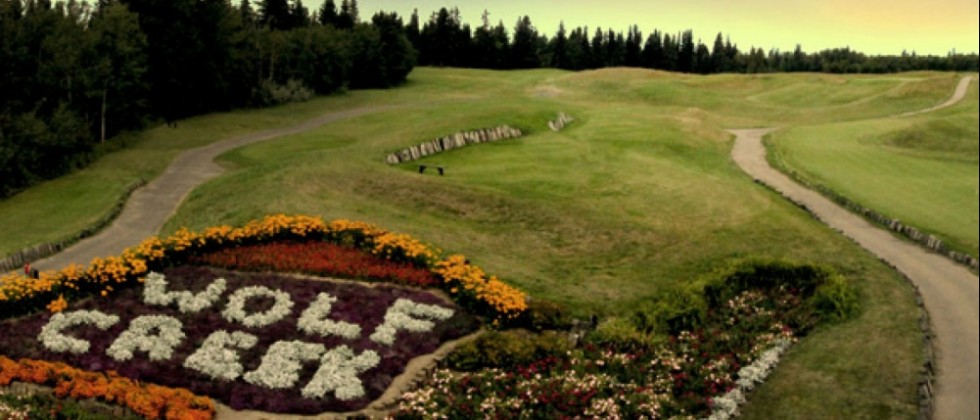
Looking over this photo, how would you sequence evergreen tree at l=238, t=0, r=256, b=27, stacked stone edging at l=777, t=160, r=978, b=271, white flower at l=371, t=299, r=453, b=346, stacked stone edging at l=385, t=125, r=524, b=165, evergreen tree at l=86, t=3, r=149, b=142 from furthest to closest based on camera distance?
evergreen tree at l=238, t=0, r=256, b=27 < evergreen tree at l=86, t=3, r=149, b=142 < stacked stone edging at l=385, t=125, r=524, b=165 < stacked stone edging at l=777, t=160, r=978, b=271 < white flower at l=371, t=299, r=453, b=346

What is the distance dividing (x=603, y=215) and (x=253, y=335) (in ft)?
62.9

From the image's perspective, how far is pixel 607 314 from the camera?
26.1 metres

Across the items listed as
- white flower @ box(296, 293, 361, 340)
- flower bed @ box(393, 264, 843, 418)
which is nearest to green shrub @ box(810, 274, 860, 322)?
flower bed @ box(393, 264, 843, 418)

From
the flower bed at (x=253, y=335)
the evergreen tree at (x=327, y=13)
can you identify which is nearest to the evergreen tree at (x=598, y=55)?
the evergreen tree at (x=327, y=13)

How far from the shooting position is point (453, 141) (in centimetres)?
5716

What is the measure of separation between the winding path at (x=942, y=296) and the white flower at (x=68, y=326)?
2273cm

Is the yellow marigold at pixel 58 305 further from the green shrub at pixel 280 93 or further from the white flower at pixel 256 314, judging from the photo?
the green shrub at pixel 280 93

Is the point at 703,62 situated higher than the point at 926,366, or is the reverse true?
the point at 703,62

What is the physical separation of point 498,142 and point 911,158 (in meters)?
31.5

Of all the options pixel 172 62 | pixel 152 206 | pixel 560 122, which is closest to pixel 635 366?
pixel 152 206

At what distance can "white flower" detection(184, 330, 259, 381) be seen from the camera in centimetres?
2042

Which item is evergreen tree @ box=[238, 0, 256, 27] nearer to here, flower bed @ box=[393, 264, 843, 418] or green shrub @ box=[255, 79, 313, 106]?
green shrub @ box=[255, 79, 313, 106]

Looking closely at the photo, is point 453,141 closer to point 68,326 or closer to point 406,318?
point 406,318

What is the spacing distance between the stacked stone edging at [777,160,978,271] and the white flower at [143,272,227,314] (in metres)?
23.1
